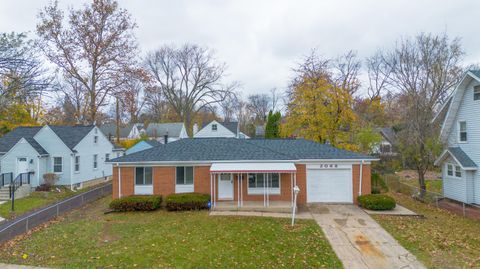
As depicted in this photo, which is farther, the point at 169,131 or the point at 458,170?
the point at 169,131

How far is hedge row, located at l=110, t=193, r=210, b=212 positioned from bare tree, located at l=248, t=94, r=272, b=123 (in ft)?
212

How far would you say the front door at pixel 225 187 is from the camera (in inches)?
706


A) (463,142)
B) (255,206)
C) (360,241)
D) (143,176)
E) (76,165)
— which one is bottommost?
(360,241)

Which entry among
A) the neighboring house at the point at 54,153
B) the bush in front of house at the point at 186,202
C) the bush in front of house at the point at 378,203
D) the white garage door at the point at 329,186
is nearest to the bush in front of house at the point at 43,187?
the neighboring house at the point at 54,153

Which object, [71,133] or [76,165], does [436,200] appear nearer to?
[76,165]

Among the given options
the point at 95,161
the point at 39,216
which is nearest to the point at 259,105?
the point at 95,161

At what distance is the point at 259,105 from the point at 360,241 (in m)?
72.8

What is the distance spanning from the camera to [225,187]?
17984 millimetres

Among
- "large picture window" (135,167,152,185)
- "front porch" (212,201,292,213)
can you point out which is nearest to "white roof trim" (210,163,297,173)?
"front porch" (212,201,292,213)

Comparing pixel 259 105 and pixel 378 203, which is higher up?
pixel 259 105

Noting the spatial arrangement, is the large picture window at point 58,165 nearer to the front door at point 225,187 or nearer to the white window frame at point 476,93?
the front door at point 225,187

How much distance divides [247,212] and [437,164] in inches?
598

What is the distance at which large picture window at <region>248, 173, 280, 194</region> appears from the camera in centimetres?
1786

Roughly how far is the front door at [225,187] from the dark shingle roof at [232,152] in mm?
1117
